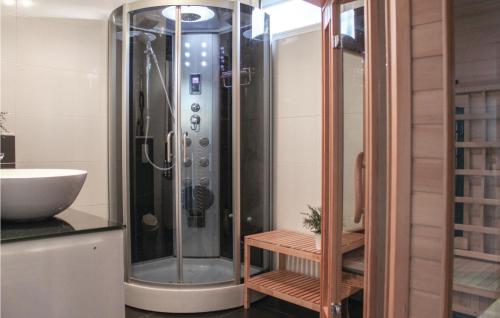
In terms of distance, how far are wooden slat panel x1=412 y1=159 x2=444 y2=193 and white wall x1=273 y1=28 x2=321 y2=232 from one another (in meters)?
1.74

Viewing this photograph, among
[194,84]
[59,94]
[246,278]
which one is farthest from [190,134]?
[246,278]

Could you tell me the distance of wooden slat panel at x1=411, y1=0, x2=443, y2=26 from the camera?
40.6 inches

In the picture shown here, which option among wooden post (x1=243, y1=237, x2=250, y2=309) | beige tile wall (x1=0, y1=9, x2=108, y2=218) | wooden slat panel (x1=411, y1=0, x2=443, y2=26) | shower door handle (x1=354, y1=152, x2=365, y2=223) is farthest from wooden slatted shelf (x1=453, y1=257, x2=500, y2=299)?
beige tile wall (x1=0, y1=9, x2=108, y2=218)

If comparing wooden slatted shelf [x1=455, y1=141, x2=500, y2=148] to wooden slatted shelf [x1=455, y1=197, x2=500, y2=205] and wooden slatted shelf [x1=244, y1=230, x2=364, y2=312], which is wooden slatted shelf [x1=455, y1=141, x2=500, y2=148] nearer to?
wooden slatted shelf [x1=455, y1=197, x2=500, y2=205]

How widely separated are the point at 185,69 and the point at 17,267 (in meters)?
2.06

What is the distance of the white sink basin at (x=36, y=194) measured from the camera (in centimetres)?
138

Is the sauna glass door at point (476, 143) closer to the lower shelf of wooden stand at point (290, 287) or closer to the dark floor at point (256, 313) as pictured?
the lower shelf of wooden stand at point (290, 287)

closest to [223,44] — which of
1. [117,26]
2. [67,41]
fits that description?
[117,26]

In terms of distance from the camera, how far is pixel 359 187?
1.54 m

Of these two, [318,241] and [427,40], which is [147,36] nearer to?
[318,241]

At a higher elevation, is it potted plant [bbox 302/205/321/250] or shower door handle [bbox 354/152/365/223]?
shower door handle [bbox 354/152/365/223]

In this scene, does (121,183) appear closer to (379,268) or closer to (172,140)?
(172,140)

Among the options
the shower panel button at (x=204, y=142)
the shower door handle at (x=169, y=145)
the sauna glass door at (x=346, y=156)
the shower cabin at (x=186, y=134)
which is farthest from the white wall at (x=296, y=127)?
the sauna glass door at (x=346, y=156)

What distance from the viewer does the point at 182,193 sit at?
301cm
